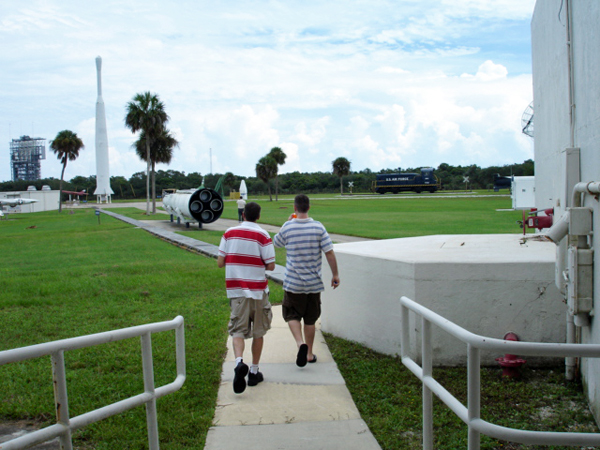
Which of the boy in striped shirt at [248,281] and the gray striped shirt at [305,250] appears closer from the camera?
the boy in striped shirt at [248,281]

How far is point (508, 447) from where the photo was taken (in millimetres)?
4121

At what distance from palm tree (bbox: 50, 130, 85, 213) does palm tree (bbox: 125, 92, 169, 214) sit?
64.9 feet

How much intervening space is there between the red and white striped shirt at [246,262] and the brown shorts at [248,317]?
0.07 metres

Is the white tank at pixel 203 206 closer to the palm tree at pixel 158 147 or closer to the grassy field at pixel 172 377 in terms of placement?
the grassy field at pixel 172 377

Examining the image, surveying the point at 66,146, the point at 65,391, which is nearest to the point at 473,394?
the point at 65,391

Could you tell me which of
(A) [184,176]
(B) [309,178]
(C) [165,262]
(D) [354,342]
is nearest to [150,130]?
(C) [165,262]

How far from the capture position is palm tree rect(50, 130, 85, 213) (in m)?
Answer: 66.6

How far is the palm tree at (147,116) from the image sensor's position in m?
50.2

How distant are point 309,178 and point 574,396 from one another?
10727 cm

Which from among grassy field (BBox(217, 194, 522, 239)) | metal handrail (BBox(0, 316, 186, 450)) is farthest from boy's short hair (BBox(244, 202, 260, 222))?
grassy field (BBox(217, 194, 522, 239))

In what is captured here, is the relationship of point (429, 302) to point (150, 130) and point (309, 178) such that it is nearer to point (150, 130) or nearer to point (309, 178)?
point (150, 130)

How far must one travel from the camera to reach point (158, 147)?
5303cm

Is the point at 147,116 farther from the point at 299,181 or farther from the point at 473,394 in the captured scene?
the point at 299,181

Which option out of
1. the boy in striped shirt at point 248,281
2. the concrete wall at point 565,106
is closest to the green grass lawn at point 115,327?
the boy in striped shirt at point 248,281
